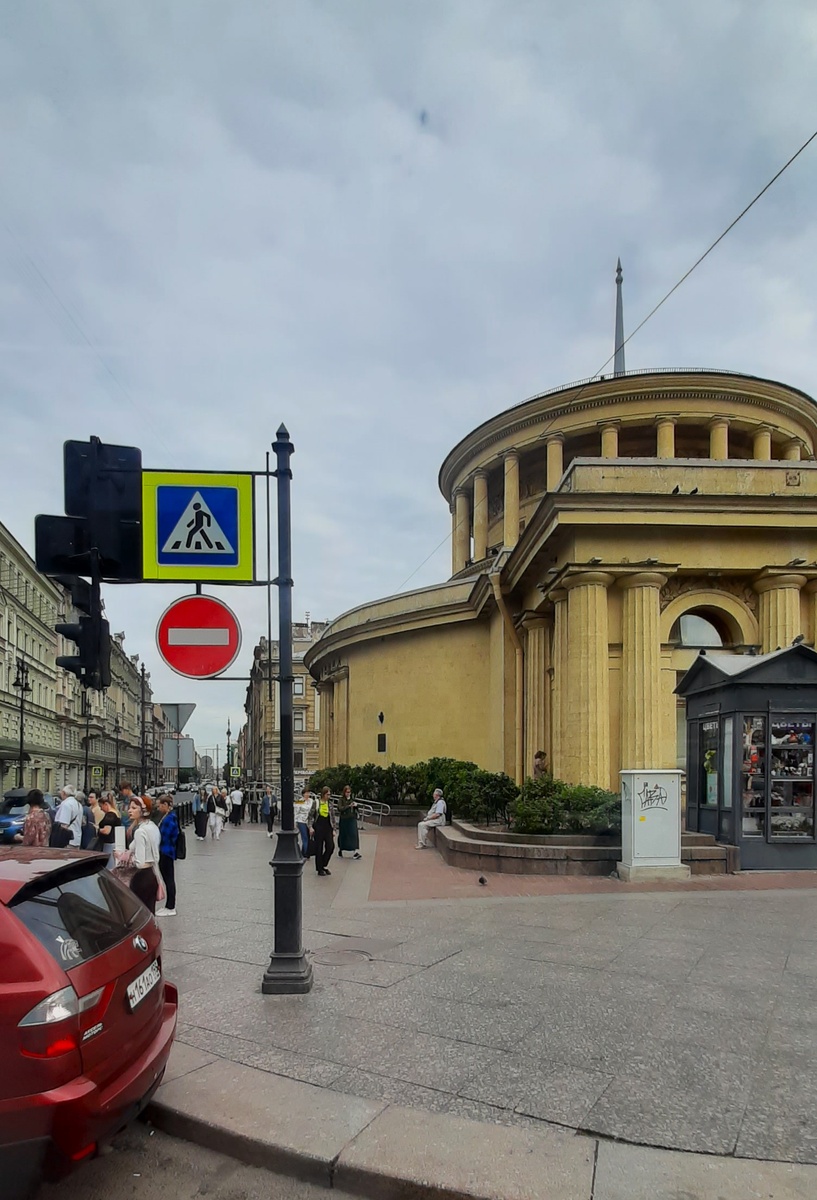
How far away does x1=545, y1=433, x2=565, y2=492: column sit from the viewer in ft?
108

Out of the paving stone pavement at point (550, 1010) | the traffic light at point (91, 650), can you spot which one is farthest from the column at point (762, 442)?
the traffic light at point (91, 650)

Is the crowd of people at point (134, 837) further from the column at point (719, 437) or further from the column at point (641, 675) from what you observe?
the column at point (719, 437)

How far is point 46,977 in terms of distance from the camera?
→ 341 centimetres

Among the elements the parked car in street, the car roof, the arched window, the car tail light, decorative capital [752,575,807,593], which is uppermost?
decorative capital [752,575,807,593]

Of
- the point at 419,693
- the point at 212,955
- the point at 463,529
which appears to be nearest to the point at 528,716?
the point at 419,693

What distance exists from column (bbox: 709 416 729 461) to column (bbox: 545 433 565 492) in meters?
5.78

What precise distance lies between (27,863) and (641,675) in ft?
48.5

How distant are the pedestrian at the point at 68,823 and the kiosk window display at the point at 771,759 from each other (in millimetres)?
10208

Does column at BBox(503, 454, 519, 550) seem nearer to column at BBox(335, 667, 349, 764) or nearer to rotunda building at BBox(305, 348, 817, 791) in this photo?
rotunda building at BBox(305, 348, 817, 791)

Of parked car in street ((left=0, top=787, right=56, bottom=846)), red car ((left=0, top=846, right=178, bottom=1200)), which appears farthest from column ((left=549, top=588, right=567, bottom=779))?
red car ((left=0, top=846, right=178, bottom=1200))

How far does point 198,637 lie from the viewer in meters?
6.79

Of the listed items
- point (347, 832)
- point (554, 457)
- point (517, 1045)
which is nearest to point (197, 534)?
point (517, 1045)

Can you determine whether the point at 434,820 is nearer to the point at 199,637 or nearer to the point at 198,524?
the point at 199,637

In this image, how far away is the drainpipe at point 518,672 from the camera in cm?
2352
